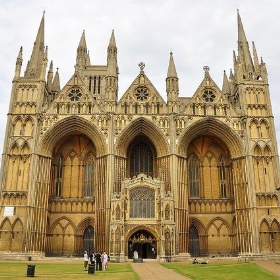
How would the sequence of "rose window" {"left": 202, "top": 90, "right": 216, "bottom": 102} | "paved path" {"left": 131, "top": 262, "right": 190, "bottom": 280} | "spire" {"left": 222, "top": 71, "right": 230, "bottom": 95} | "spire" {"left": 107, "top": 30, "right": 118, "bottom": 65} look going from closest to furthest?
"paved path" {"left": 131, "top": 262, "right": 190, "bottom": 280}
"rose window" {"left": 202, "top": 90, "right": 216, "bottom": 102}
"spire" {"left": 107, "top": 30, "right": 118, "bottom": 65}
"spire" {"left": 222, "top": 71, "right": 230, "bottom": 95}

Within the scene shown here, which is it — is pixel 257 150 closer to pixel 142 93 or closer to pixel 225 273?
pixel 142 93

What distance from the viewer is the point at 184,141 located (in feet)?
139

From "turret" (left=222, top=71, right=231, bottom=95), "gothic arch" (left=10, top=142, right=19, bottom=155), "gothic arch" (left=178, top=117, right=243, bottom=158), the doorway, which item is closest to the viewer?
"gothic arch" (left=10, top=142, right=19, bottom=155)

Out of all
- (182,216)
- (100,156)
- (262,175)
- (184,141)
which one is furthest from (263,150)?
(100,156)

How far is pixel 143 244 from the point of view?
3934cm

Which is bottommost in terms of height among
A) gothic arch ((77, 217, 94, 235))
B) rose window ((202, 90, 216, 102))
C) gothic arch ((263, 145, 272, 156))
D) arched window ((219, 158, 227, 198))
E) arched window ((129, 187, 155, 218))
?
gothic arch ((77, 217, 94, 235))

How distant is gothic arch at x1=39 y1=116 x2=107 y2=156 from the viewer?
136 feet

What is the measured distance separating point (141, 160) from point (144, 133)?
416 centimetres

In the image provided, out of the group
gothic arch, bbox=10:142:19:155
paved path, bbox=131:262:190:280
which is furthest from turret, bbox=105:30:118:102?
paved path, bbox=131:262:190:280

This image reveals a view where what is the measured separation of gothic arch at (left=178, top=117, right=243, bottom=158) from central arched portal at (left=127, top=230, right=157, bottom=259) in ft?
35.5

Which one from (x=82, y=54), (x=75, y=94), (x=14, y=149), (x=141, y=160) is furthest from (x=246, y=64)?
(x=82, y=54)

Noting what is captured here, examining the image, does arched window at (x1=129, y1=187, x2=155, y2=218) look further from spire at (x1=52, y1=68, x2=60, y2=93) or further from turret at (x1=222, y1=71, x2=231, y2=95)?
turret at (x1=222, y1=71, x2=231, y2=95)

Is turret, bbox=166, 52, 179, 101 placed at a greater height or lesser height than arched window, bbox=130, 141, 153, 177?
greater

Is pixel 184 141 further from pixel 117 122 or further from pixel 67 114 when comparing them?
pixel 67 114
